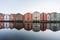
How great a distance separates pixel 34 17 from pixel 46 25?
0.17m

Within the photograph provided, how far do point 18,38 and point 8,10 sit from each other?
35 centimetres

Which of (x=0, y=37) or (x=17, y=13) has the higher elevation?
(x=17, y=13)

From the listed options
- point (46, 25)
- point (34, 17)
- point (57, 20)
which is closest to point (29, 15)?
point (34, 17)

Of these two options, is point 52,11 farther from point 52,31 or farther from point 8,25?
point 8,25

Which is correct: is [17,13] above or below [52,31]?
above

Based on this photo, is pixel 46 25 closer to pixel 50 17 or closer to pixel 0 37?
pixel 50 17

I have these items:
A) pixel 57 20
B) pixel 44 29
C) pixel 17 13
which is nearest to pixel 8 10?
pixel 17 13

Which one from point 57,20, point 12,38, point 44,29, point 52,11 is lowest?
point 12,38

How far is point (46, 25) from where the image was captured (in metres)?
1.66

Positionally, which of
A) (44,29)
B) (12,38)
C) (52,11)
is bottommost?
(12,38)

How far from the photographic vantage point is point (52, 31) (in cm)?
166

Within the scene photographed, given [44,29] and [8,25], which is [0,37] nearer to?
[8,25]

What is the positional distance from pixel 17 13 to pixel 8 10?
0.11 metres

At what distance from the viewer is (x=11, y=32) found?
1675 millimetres
